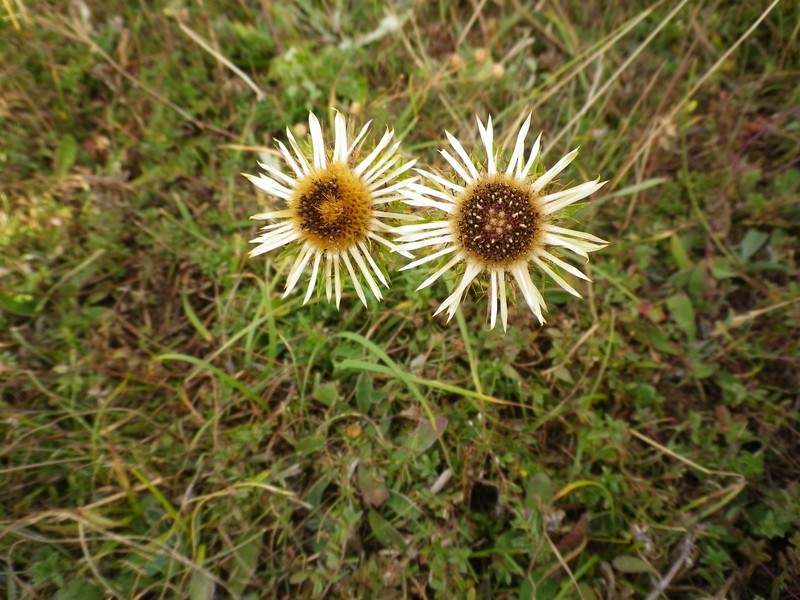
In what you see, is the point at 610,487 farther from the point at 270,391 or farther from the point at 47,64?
the point at 47,64

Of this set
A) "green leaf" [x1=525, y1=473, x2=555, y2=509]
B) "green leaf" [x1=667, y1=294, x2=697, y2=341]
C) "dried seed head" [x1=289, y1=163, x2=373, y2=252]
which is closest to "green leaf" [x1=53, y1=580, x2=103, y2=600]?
"dried seed head" [x1=289, y1=163, x2=373, y2=252]

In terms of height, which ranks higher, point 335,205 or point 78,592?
point 335,205

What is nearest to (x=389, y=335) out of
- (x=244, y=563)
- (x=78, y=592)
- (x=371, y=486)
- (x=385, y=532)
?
(x=371, y=486)

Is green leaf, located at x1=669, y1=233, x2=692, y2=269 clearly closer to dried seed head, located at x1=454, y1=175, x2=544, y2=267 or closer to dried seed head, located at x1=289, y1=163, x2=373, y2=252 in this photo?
dried seed head, located at x1=454, y1=175, x2=544, y2=267

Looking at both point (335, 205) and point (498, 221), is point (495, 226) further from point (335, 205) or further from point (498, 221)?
point (335, 205)

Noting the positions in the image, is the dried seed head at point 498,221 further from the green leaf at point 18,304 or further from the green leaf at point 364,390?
the green leaf at point 18,304

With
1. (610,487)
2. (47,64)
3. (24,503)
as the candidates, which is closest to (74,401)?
(24,503)

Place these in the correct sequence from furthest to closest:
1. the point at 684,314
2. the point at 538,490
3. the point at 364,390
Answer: the point at 684,314 → the point at 364,390 → the point at 538,490

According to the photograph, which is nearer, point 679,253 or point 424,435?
point 424,435
